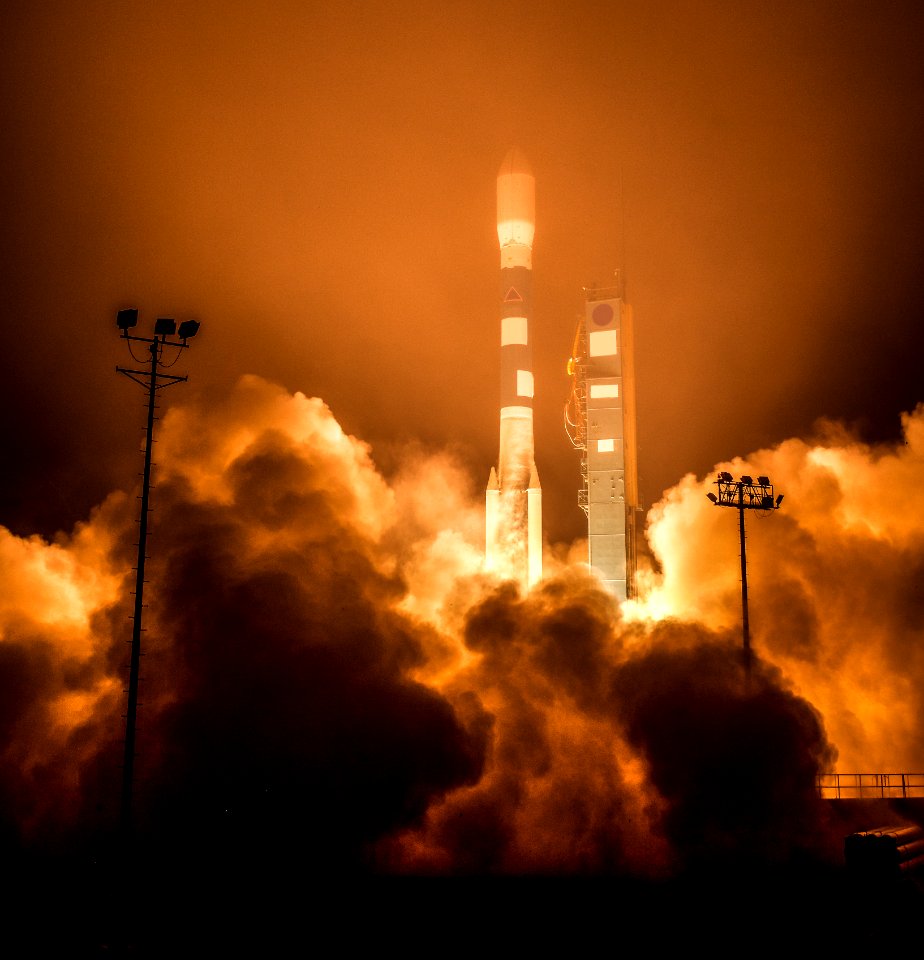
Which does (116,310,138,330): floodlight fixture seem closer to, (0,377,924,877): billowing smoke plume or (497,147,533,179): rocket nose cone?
(0,377,924,877): billowing smoke plume

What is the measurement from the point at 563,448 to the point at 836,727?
2141 centimetres

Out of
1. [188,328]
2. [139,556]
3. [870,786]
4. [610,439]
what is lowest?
[870,786]

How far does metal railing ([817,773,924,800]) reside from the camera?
3894 cm

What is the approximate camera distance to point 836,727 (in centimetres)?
A: 4250

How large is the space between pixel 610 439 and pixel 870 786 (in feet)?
58.2

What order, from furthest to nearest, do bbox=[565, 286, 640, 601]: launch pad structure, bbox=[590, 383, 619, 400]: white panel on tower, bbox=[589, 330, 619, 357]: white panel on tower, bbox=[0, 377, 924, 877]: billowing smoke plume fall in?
1. bbox=[589, 330, 619, 357]: white panel on tower
2. bbox=[590, 383, 619, 400]: white panel on tower
3. bbox=[565, 286, 640, 601]: launch pad structure
4. bbox=[0, 377, 924, 877]: billowing smoke plume

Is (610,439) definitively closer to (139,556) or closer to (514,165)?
(514,165)

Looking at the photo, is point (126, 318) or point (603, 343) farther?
point (603, 343)

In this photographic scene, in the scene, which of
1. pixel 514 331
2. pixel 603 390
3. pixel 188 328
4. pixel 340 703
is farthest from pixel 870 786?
pixel 188 328

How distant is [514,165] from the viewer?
5016cm

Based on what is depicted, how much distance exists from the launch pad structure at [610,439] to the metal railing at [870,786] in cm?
1200

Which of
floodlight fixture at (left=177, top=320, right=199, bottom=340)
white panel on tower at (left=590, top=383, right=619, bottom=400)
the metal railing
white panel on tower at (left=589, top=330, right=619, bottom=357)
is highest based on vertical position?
white panel on tower at (left=589, top=330, right=619, bottom=357)

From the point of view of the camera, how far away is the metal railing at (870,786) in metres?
38.9

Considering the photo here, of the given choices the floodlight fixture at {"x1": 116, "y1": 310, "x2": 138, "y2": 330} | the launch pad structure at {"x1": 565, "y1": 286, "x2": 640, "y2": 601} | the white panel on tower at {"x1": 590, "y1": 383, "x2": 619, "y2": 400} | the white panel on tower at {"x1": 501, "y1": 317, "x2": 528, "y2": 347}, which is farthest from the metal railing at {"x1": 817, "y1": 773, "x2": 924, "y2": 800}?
the floodlight fixture at {"x1": 116, "y1": 310, "x2": 138, "y2": 330}
